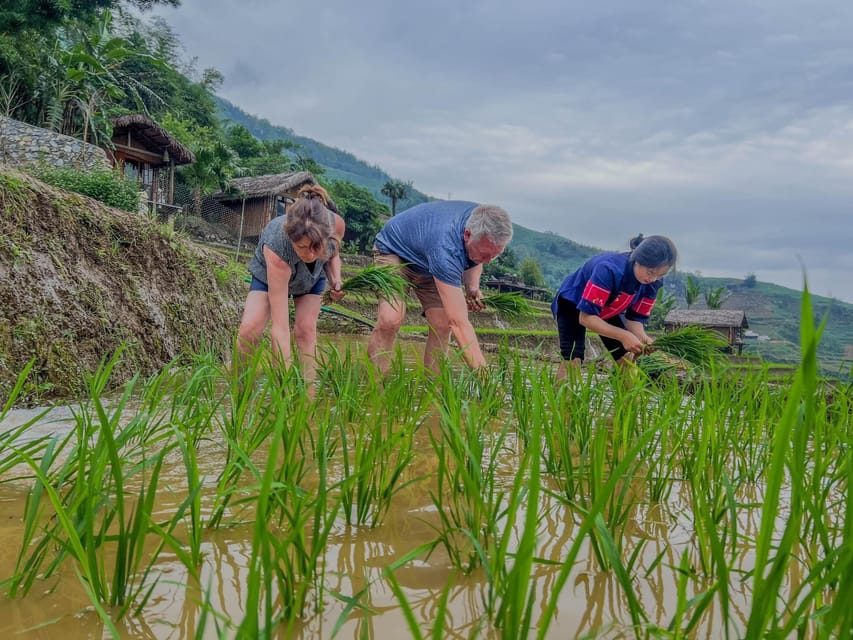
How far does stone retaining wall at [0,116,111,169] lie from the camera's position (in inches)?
470

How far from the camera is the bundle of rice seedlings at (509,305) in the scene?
433cm

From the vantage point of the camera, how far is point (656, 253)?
320 centimetres

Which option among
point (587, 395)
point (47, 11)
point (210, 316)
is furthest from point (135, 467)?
point (47, 11)

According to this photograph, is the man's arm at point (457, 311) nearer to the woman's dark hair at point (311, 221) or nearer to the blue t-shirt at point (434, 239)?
the blue t-shirt at point (434, 239)

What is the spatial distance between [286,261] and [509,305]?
6.52 ft

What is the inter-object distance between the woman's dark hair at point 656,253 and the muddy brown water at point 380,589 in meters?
2.06

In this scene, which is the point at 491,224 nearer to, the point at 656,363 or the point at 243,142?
the point at 656,363

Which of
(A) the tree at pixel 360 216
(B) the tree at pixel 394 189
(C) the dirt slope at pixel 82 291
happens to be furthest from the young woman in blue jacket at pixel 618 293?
(B) the tree at pixel 394 189

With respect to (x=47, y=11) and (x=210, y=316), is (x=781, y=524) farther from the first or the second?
(x=47, y=11)

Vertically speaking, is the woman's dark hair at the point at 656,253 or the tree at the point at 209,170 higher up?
the tree at the point at 209,170

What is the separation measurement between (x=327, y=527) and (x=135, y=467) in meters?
0.50

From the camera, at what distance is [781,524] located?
1.38 m

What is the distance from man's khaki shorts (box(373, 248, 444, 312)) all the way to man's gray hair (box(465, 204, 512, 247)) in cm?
77

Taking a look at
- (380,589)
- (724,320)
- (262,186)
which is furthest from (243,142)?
(380,589)
